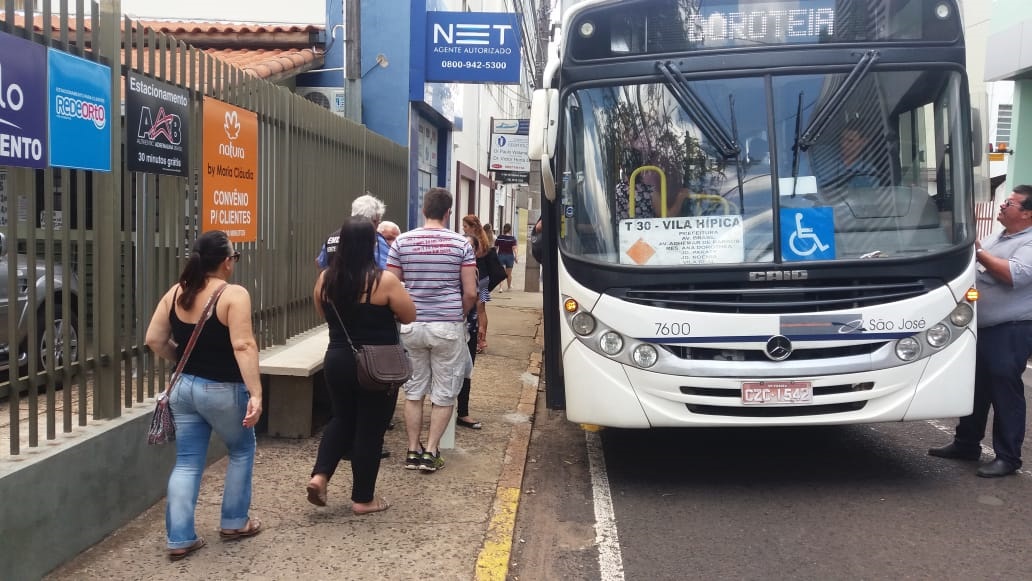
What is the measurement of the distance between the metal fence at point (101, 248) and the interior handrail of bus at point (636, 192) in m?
2.77

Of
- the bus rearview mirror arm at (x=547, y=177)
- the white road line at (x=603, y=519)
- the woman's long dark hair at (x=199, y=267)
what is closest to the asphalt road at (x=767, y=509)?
the white road line at (x=603, y=519)

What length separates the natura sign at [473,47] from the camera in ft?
41.9

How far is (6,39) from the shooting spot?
383 cm

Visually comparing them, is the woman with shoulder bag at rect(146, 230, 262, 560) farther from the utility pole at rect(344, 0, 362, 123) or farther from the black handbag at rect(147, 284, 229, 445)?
the utility pole at rect(344, 0, 362, 123)

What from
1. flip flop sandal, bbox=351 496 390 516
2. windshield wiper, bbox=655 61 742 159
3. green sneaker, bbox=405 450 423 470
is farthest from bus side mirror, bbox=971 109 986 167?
flip flop sandal, bbox=351 496 390 516

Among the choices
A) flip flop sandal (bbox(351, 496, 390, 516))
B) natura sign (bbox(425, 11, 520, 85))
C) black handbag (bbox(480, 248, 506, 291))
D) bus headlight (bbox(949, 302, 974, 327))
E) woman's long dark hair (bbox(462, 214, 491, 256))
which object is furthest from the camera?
natura sign (bbox(425, 11, 520, 85))

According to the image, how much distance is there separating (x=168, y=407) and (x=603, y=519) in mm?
2447

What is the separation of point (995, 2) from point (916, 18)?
568 inches

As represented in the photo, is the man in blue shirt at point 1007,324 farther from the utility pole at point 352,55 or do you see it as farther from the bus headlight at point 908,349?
the utility pole at point 352,55

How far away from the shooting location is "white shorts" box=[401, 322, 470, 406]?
5.80 meters

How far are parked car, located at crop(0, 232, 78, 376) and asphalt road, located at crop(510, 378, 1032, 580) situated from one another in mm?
2450

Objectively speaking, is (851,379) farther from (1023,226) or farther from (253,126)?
(253,126)

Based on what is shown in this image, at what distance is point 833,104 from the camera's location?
17.9 feet

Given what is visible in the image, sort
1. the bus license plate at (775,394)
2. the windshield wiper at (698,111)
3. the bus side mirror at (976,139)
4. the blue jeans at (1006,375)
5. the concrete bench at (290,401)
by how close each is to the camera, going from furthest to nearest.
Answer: the concrete bench at (290,401) < the blue jeans at (1006,375) < the bus side mirror at (976,139) < the windshield wiper at (698,111) < the bus license plate at (775,394)
